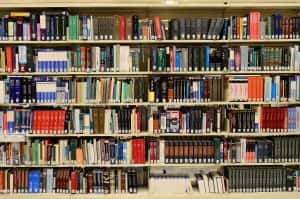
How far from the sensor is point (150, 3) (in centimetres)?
429

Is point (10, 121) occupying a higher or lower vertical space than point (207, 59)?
lower

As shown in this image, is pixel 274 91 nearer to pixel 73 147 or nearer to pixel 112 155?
pixel 112 155

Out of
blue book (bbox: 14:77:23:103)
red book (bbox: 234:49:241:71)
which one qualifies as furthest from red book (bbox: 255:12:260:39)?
blue book (bbox: 14:77:23:103)

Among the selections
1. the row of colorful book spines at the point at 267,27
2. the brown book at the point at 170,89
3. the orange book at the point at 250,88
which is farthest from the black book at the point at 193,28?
the orange book at the point at 250,88

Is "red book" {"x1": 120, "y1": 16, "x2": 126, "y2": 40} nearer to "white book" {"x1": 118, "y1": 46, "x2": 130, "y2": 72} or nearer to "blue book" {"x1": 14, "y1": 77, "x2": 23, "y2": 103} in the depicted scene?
"white book" {"x1": 118, "y1": 46, "x2": 130, "y2": 72}

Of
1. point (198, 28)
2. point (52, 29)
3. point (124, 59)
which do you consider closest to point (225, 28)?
point (198, 28)

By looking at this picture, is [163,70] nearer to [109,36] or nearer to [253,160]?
[109,36]

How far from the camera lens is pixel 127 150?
4.42 metres

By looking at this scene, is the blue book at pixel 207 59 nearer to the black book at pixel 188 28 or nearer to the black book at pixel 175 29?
the black book at pixel 188 28

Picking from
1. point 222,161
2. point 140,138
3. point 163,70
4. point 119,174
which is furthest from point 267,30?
point 119,174

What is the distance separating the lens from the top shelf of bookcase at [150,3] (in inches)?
168

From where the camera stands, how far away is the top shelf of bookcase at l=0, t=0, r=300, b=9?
426cm

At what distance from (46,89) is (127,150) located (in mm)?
1181

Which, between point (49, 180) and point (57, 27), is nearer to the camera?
point (57, 27)
